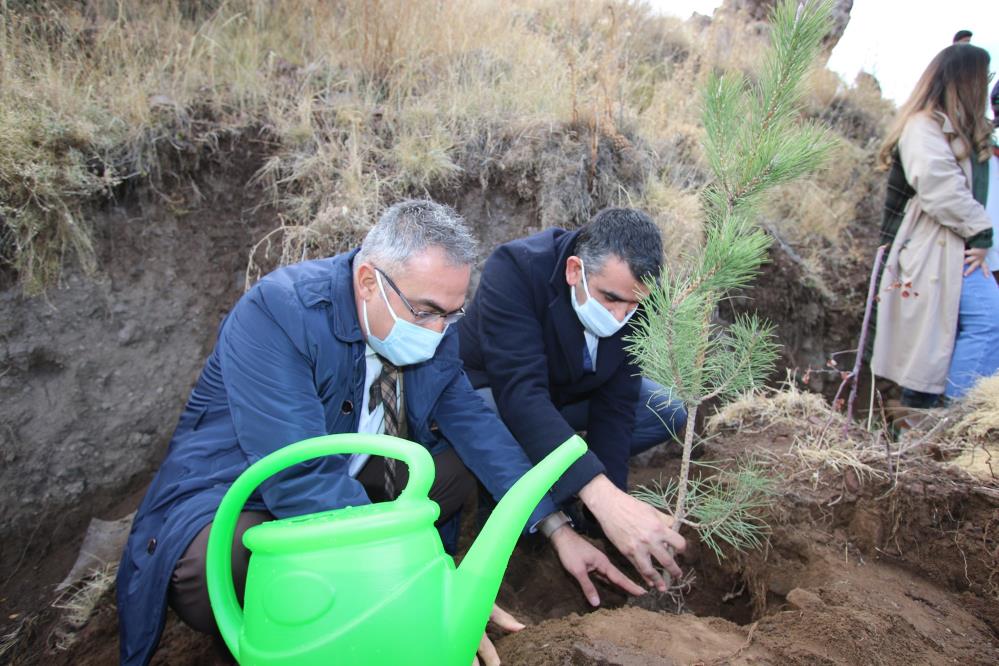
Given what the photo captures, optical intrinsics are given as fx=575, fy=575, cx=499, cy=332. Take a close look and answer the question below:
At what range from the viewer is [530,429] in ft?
6.74

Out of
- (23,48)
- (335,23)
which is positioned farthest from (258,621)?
(335,23)

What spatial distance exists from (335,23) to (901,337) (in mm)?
4044

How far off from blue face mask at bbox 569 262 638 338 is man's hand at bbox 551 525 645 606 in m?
0.75

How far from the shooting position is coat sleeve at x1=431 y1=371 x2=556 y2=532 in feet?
6.26

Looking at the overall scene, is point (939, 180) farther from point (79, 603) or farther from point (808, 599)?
point (79, 603)

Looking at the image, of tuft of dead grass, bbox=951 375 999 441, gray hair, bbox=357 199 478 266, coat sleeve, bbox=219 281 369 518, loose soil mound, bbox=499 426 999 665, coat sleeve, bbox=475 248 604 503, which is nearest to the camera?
loose soil mound, bbox=499 426 999 665

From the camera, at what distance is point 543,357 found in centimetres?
220

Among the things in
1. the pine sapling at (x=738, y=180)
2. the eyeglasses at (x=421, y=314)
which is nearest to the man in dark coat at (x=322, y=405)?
the eyeglasses at (x=421, y=314)

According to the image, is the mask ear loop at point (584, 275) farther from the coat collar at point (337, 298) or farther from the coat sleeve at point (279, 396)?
the coat sleeve at point (279, 396)

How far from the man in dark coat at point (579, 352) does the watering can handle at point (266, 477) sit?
0.90 meters

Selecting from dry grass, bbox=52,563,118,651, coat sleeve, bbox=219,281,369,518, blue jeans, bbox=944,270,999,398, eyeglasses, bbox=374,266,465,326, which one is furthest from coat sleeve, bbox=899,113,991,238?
dry grass, bbox=52,563,118,651

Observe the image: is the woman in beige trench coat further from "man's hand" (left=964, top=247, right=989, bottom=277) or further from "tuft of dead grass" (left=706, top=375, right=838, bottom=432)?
"tuft of dead grass" (left=706, top=375, right=838, bottom=432)

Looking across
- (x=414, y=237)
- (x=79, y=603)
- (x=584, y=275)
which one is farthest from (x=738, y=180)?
(x=79, y=603)

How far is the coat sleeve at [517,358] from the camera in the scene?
80.2 inches
